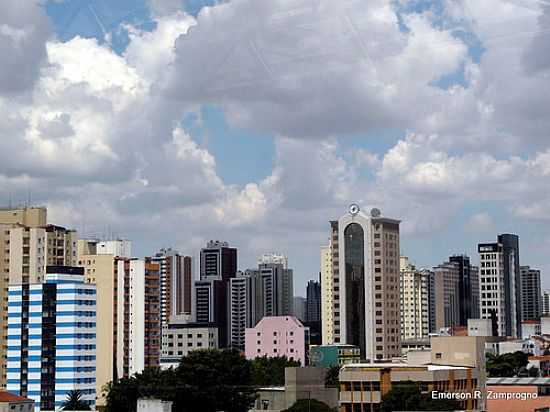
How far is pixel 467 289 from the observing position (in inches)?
674

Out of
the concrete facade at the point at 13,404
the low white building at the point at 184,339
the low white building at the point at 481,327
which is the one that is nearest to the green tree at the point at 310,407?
the concrete facade at the point at 13,404

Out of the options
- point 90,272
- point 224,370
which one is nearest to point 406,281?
point 90,272

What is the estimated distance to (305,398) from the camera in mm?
5387

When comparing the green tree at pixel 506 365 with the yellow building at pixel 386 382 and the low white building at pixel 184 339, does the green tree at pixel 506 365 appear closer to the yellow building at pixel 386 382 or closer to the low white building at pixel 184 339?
the yellow building at pixel 386 382

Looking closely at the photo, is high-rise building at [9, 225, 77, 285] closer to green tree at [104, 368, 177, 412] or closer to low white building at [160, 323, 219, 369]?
green tree at [104, 368, 177, 412]

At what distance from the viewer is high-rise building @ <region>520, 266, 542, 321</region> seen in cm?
1364

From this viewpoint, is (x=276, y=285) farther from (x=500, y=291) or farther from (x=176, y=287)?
(x=500, y=291)

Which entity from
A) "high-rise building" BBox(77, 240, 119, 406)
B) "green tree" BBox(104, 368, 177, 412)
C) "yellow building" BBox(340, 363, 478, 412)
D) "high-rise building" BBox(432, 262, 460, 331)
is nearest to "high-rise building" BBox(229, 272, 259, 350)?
"high-rise building" BBox(432, 262, 460, 331)

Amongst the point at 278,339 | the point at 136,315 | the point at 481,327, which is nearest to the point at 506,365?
the point at 136,315

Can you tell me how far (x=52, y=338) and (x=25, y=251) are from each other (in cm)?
94

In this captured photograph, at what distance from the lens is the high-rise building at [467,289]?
16.6 meters

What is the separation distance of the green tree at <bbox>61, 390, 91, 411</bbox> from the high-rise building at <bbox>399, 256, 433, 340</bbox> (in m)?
7.77

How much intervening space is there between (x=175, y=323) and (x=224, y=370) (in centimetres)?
897

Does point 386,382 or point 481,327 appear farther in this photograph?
point 481,327
